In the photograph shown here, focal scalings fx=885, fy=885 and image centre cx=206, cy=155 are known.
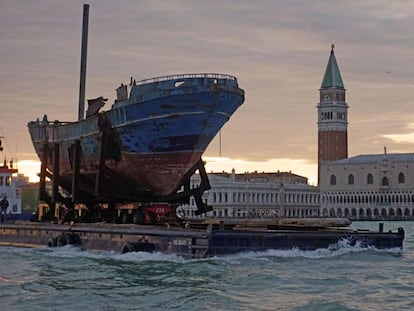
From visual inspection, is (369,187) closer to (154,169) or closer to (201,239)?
(154,169)

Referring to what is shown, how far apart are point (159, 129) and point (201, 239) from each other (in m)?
7.90

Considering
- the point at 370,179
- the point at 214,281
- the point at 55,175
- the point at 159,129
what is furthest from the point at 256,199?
the point at 214,281

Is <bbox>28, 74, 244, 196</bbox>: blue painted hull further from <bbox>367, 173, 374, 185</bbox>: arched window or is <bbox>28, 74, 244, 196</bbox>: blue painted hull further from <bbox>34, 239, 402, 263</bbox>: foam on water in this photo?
<bbox>367, 173, 374, 185</bbox>: arched window

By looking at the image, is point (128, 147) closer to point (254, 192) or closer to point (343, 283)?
point (343, 283)

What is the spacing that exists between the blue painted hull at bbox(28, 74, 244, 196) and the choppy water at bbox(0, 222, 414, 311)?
4995mm

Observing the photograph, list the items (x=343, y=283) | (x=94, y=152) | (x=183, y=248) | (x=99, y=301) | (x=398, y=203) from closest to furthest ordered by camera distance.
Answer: (x=99, y=301)
(x=343, y=283)
(x=183, y=248)
(x=94, y=152)
(x=398, y=203)

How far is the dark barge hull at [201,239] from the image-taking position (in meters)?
30.6

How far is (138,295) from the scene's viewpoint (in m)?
23.1

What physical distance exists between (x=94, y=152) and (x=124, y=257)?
8.51 meters

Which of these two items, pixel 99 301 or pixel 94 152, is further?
pixel 94 152

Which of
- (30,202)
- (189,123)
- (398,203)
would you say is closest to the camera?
(189,123)

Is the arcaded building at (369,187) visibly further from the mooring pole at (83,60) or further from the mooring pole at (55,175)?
the mooring pole at (55,175)

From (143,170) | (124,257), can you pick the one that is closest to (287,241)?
(124,257)

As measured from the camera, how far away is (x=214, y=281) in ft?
84.1
